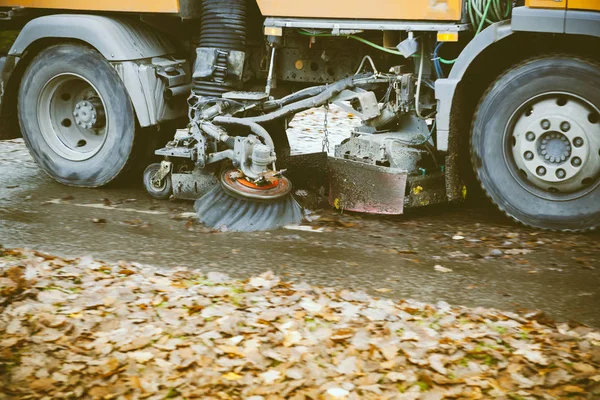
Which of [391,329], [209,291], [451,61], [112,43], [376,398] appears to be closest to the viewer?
[376,398]

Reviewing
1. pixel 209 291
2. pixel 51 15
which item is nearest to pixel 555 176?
pixel 209 291

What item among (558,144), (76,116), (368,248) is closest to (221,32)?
(76,116)

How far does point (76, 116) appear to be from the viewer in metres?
7.41

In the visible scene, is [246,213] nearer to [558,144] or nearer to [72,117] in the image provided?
[72,117]

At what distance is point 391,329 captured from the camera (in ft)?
14.0

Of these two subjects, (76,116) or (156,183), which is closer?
(156,183)

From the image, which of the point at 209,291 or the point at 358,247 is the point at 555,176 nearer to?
the point at 358,247

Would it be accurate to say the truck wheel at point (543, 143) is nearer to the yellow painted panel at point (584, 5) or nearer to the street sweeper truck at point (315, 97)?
the street sweeper truck at point (315, 97)

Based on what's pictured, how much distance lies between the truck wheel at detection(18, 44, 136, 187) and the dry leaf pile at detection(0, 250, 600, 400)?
2488 millimetres

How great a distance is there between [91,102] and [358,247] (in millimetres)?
2950

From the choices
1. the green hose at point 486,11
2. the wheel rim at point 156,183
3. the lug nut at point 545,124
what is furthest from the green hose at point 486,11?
the wheel rim at point 156,183

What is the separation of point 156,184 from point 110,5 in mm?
1572

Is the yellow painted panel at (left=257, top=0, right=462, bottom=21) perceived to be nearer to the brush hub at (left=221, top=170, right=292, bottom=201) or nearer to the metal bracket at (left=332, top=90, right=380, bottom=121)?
the metal bracket at (left=332, top=90, right=380, bottom=121)

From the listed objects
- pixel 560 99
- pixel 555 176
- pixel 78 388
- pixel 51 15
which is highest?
pixel 51 15
